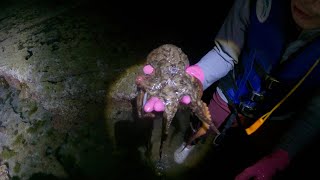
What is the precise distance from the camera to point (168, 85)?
1950 mm

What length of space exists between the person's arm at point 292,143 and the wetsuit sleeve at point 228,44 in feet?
2.19

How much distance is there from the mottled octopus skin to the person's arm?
0.54 m

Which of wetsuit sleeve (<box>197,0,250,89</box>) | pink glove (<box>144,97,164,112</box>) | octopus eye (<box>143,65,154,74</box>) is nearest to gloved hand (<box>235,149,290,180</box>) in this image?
wetsuit sleeve (<box>197,0,250,89</box>)

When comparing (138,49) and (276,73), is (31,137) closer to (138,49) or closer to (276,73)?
(138,49)

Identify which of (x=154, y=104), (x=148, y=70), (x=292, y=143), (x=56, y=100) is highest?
(x=148, y=70)

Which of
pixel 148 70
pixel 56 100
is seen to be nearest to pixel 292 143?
pixel 148 70

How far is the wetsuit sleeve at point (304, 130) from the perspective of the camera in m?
1.99

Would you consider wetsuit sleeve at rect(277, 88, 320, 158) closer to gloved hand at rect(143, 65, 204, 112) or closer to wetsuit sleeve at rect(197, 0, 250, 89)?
wetsuit sleeve at rect(197, 0, 250, 89)

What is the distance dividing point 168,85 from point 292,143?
104 centimetres

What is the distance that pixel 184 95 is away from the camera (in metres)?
1.96

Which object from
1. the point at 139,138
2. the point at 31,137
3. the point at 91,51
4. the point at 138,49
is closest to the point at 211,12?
the point at 138,49

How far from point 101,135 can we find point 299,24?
214 centimetres

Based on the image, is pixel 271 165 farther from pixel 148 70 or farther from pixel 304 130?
pixel 148 70

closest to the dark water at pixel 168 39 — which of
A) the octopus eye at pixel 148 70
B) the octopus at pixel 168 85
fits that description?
the octopus at pixel 168 85
